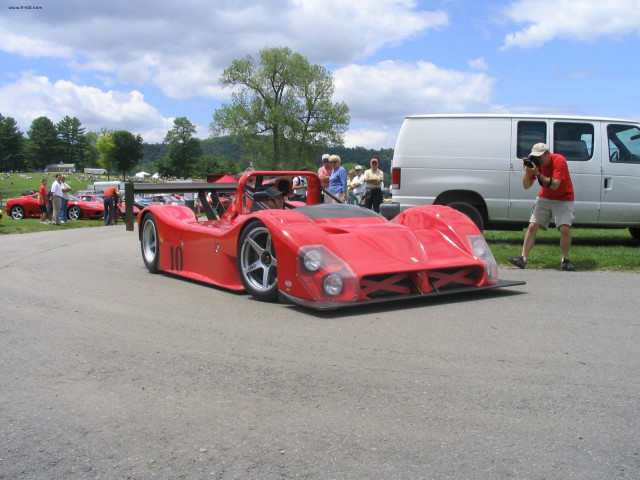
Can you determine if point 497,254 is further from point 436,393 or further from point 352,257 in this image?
point 436,393

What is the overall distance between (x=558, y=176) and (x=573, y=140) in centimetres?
321

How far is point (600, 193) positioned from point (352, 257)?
6687 millimetres

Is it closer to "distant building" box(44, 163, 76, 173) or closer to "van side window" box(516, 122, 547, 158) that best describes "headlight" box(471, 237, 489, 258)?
"van side window" box(516, 122, 547, 158)

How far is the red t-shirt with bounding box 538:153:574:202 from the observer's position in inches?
311

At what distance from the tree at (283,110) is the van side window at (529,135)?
43.0m

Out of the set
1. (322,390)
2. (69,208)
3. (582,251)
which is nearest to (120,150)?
(69,208)

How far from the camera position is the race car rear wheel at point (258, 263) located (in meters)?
5.97

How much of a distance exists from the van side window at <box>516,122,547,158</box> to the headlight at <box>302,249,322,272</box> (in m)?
6.29

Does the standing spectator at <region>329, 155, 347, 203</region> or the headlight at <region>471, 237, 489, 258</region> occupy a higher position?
the standing spectator at <region>329, 155, 347, 203</region>

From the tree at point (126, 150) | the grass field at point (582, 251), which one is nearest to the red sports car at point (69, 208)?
the grass field at point (582, 251)

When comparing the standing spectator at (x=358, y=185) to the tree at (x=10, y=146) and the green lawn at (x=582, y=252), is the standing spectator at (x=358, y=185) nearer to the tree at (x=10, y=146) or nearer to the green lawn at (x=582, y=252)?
the green lawn at (x=582, y=252)

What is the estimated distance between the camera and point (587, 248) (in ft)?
33.0

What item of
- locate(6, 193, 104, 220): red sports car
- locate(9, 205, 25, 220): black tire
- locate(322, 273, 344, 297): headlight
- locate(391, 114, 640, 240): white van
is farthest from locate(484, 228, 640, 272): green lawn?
locate(9, 205, 25, 220): black tire

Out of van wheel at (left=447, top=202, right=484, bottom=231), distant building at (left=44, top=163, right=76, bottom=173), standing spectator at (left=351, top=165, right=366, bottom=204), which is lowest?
van wheel at (left=447, top=202, right=484, bottom=231)
